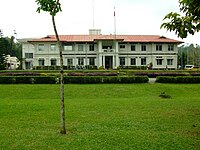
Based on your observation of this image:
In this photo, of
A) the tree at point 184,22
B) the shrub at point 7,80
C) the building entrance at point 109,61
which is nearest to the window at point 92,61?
the building entrance at point 109,61

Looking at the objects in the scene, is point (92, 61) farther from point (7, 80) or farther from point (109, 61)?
point (7, 80)

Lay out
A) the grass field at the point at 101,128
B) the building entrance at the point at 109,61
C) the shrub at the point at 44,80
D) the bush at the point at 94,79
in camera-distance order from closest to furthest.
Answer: the grass field at the point at 101,128 < the shrub at the point at 44,80 < the bush at the point at 94,79 < the building entrance at the point at 109,61

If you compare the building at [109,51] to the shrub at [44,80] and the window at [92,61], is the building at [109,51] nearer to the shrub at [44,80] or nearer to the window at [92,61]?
the window at [92,61]

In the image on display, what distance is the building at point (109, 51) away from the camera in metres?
53.5

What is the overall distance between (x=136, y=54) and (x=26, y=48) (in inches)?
1010

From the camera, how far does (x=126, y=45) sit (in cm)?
5475

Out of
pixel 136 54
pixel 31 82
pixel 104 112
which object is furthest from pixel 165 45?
pixel 104 112

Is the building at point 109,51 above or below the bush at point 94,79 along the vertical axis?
above

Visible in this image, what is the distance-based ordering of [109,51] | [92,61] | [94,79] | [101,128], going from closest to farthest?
[101,128]
[94,79]
[109,51]
[92,61]

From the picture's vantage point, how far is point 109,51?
53.1m

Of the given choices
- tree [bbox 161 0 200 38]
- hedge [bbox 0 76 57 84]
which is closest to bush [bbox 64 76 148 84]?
hedge [bbox 0 76 57 84]

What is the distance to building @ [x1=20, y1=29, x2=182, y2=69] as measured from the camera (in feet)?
176

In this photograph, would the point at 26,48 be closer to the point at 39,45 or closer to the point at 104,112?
the point at 39,45

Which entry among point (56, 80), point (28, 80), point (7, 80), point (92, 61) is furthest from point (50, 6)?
point (92, 61)
